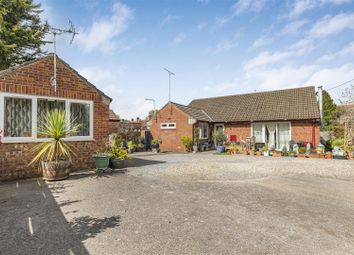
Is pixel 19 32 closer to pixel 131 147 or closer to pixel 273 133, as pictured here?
pixel 131 147

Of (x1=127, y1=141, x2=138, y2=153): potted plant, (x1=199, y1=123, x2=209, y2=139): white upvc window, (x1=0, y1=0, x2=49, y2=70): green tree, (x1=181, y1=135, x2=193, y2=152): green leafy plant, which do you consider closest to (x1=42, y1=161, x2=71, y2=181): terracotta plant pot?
(x1=127, y1=141, x2=138, y2=153): potted plant

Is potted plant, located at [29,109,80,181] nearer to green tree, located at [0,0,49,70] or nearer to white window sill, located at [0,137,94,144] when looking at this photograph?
white window sill, located at [0,137,94,144]

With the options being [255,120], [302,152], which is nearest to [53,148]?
[302,152]

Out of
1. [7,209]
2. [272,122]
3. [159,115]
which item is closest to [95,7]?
[7,209]

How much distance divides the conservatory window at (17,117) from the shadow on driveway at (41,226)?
2776 millimetres

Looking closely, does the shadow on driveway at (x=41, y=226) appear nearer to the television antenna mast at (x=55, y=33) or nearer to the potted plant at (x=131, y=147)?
the television antenna mast at (x=55, y=33)

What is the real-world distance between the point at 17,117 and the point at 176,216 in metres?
6.87

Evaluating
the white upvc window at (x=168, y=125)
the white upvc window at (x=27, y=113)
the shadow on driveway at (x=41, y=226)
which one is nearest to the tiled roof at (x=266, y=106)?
the white upvc window at (x=168, y=125)

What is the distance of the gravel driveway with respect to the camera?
3.34 meters

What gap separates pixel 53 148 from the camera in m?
7.81

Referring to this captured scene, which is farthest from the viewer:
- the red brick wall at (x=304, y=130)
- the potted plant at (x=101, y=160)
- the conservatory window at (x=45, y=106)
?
the red brick wall at (x=304, y=130)

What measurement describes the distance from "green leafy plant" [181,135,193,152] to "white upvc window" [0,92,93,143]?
11149 millimetres

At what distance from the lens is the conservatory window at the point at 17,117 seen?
7.70 metres

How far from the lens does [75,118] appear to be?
9.51m
